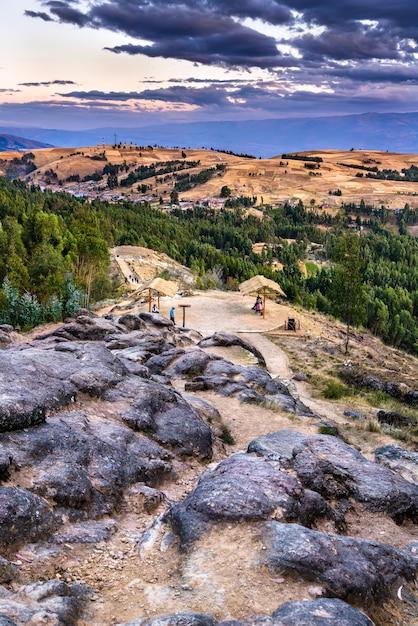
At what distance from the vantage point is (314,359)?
30797mm

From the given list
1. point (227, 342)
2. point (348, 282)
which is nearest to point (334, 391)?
point (227, 342)

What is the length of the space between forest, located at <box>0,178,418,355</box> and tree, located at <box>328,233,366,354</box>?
7cm

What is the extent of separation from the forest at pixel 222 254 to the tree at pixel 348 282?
66mm

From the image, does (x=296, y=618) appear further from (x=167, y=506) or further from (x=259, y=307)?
(x=259, y=307)

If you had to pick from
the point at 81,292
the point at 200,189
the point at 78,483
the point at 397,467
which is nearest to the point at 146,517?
the point at 78,483

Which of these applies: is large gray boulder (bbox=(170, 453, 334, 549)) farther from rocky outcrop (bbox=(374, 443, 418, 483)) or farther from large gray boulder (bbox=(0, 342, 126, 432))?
rocky outcrop (bbox=(374, 443, 418, 483))

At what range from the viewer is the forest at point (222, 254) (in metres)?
32.8

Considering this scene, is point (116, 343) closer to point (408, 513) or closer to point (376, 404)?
point (376, 404)

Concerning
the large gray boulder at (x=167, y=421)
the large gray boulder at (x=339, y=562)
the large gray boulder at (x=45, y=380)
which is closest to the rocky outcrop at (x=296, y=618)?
the large gray boulder at (x=339, y=562)

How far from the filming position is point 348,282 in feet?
113

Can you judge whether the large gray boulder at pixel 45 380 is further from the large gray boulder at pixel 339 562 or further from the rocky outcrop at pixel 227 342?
the rocky outcrop at pixel 227 342

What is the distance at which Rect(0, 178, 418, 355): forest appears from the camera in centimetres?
3281

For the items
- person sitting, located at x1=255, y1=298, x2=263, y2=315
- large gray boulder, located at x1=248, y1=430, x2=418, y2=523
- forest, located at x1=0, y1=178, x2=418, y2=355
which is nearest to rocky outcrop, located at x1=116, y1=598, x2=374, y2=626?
large gray boulder, located at x1=248, y1=430, x2=418, y2=523

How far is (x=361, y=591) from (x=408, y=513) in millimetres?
4301
